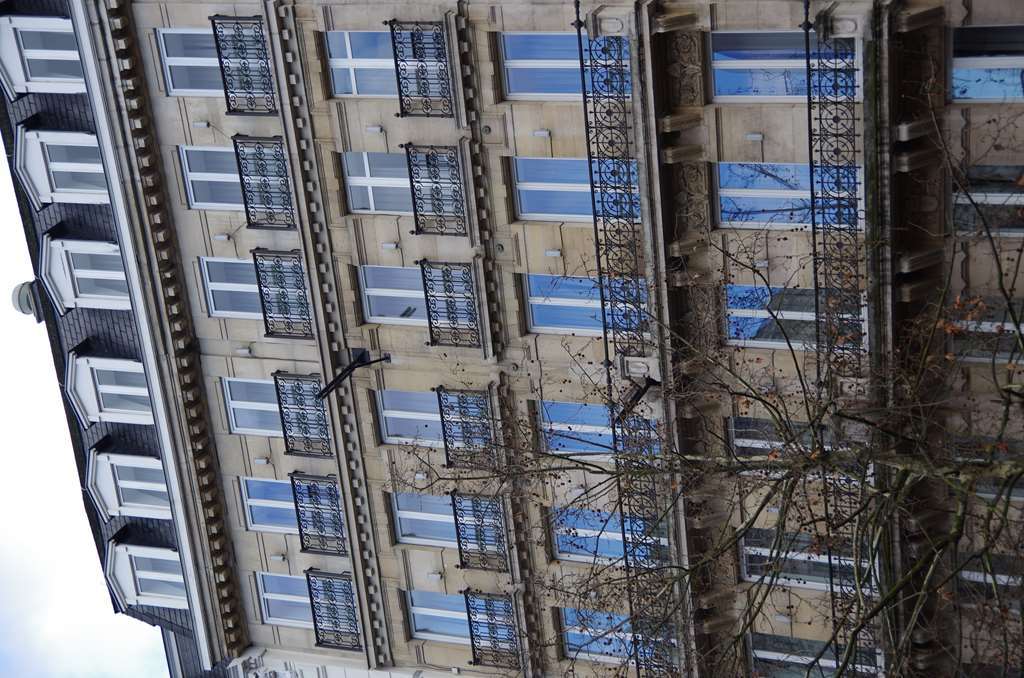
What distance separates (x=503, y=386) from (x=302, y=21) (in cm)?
699

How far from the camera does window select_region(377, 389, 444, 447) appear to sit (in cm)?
2403

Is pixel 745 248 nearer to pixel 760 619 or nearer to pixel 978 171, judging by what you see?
pixel 978 171

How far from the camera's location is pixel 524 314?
2280 centimetres

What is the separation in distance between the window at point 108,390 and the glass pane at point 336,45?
728 centimetres

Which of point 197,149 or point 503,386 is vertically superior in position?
point 197,149

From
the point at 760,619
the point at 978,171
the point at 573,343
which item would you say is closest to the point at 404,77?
the point at 573,343

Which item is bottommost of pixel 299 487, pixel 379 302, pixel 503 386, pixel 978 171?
pixel 299 487

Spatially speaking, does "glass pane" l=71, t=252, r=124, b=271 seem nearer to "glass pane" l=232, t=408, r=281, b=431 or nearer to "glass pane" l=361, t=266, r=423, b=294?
"glass pane" l=232, t=408, r=281, b=431

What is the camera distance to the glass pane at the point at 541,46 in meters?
20.9

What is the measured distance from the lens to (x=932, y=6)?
61.0 ft

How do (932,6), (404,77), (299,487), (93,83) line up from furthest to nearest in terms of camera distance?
(299,487) < (93,83) < (404,77) < (932,6)

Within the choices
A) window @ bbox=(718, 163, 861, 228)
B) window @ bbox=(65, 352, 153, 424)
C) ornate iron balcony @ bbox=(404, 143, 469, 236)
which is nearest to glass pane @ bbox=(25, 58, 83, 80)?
window @ bbox=(65, 352, 153, 424)

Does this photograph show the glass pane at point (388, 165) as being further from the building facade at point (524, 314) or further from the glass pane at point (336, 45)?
the glass pane at point (336, 45)

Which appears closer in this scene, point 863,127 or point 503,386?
point 863,127
